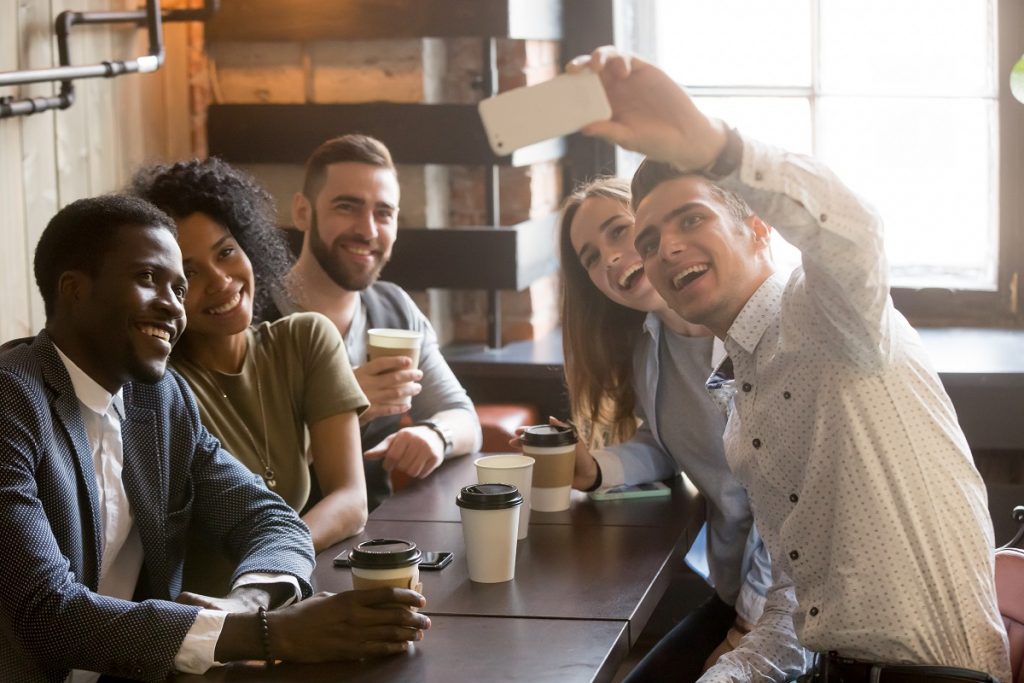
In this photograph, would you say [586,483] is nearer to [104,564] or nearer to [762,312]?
[762,312]

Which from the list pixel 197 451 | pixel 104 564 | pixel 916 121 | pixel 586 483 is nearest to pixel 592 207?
pixel 586 483

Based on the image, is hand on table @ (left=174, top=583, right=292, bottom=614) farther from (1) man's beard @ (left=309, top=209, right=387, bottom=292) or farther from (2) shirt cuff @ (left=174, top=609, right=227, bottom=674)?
(1) man's beard @ (left=309, top=209, right=387, bottom=292)

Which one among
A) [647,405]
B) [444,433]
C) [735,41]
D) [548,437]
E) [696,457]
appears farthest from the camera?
[735,41]

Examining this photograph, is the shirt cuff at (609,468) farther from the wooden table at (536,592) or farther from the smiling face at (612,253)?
the smiling face at (612,253)

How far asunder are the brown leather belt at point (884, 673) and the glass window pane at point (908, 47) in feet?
7.98

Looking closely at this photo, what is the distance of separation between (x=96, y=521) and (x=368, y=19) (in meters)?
2.15

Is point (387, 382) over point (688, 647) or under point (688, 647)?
over

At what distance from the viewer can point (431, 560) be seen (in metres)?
2.10

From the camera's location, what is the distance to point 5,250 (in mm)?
2959

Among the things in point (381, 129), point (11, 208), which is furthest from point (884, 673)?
point (381, 129)

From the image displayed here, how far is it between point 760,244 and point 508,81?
196cm

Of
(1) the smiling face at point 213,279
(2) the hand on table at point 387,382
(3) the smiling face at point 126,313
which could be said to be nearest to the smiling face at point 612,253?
(2) the hand on table at point 387,382

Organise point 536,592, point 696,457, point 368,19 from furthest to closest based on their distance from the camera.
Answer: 1. point 368,19
2. point 696,457
3. point 536,592

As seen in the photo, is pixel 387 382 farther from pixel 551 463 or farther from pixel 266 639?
pixel 266 639
